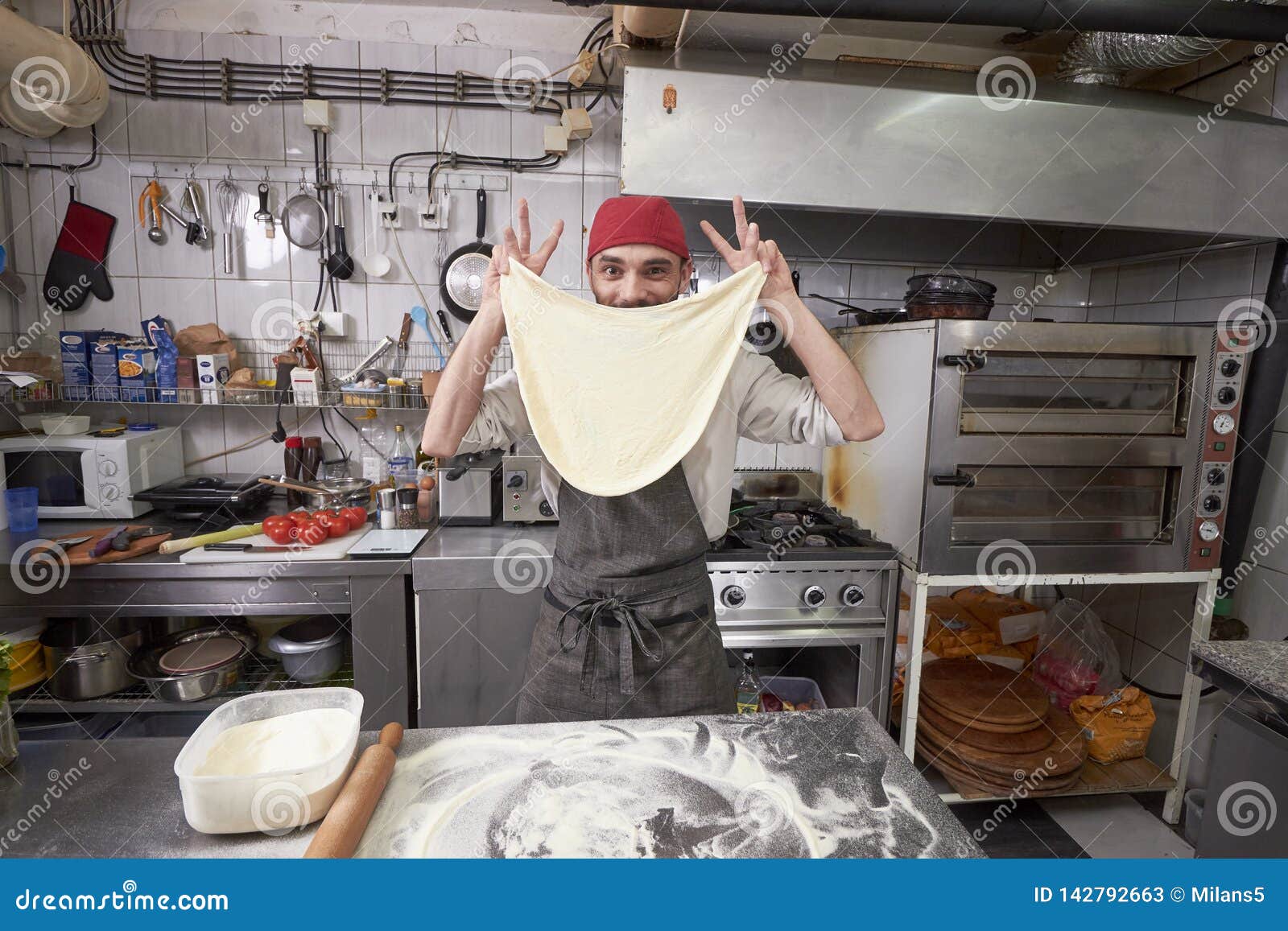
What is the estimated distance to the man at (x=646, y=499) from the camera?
1492 mm

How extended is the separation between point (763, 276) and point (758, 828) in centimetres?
108

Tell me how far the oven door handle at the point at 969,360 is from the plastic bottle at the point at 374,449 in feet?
7.17

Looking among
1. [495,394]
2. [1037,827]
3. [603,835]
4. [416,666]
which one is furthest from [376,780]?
[1037,827]

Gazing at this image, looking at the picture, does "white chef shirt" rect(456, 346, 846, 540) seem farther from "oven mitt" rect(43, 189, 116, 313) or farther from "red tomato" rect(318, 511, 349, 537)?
"oven mitt" rect(43, 189, 116, 313)

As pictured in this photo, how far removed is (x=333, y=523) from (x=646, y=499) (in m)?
1.32

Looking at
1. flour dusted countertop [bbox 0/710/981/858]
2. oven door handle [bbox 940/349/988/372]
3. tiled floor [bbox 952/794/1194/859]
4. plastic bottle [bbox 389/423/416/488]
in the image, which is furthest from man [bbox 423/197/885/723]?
tiled floor [bbox 952/794/1194/859]

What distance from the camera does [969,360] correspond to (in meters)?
2.17

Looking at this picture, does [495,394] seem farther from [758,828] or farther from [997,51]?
[997,51]

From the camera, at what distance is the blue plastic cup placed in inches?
92.4

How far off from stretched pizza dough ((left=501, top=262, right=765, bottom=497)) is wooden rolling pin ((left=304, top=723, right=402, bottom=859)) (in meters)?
0.64

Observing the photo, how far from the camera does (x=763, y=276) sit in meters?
1.51

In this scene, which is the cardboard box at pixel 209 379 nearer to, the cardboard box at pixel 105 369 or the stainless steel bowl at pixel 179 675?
the cardboard box at pixel 105 369

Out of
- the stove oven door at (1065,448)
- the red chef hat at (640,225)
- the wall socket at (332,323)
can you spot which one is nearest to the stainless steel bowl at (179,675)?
the wall socket at (332,323)

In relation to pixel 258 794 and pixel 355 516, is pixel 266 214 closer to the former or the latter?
pixel 355 516
